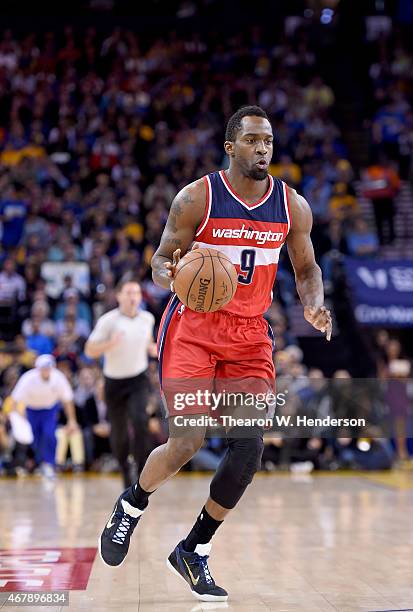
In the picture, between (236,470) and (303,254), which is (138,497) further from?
(303,254)

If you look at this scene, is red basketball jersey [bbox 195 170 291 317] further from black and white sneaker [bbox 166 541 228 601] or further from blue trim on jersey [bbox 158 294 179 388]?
black and white sneaker [bbox 166 541 228 601]

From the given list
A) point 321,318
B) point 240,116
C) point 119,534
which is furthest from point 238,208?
point 119,534

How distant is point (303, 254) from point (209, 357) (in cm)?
80

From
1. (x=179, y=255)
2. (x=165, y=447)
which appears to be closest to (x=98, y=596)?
(x=165, y=447)

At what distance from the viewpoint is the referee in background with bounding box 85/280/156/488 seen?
348 inches

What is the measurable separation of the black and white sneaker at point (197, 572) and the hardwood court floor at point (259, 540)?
68 mm

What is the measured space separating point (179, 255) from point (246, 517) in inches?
163

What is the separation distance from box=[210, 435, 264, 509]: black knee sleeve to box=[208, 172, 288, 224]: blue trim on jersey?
3.68 ft

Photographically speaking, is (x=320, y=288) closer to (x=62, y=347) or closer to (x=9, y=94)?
(x=62, y=347)

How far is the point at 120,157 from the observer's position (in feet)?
55.1

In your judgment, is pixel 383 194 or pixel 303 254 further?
pixel 383 194

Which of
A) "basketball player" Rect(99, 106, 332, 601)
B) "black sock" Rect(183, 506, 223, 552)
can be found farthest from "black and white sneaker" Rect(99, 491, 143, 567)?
"black sock" Rect(183, 506, 223, 552)

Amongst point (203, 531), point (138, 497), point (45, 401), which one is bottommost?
point (45, 401)

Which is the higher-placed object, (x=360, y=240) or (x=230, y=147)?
(x=230, y=147)
